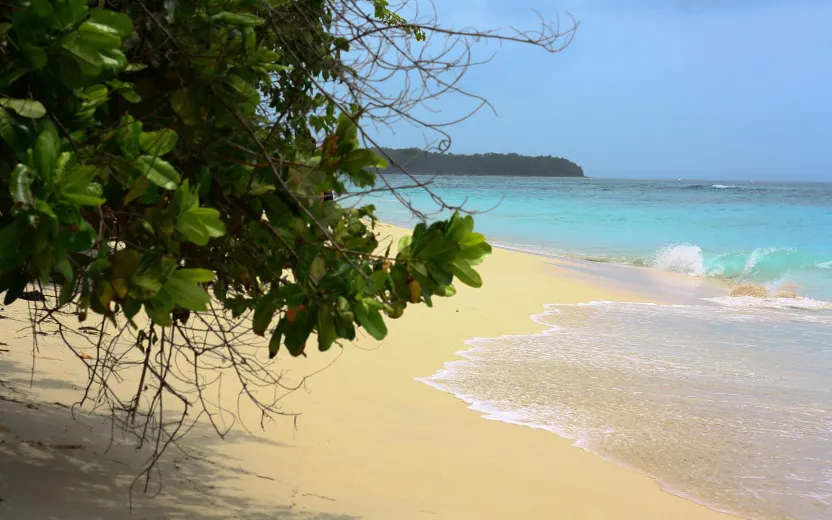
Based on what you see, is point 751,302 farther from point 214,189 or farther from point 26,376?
point 214,189

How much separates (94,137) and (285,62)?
5.07ft

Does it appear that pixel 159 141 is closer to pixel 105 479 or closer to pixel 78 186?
pixel 78 186

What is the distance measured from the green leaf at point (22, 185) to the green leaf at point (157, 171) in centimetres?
30

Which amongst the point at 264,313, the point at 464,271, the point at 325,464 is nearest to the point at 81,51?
the point at 264,313

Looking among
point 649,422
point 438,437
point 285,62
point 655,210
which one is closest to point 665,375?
point 649,422

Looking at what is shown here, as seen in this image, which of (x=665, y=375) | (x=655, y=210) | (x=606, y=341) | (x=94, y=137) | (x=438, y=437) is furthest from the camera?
(x=655, y=210)

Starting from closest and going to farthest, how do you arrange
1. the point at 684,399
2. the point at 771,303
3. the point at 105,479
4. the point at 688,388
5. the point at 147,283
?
the point at 147,283, the point at 105,479, the point at 684,399, the point at 688,388, the point at 771,303

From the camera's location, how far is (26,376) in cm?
477

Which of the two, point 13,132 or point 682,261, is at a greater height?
point 13,132

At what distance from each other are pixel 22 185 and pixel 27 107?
24 centimetres

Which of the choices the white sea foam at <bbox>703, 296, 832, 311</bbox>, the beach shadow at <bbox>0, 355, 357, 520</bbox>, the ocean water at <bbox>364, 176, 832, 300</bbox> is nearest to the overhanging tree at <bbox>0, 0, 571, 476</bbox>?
the ocean water at <bbox>364, 176, 832, 300</bbox>

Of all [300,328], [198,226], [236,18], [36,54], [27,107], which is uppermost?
[236,18]

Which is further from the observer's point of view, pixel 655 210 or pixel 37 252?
pixel 655 210

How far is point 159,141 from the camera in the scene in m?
1.90
